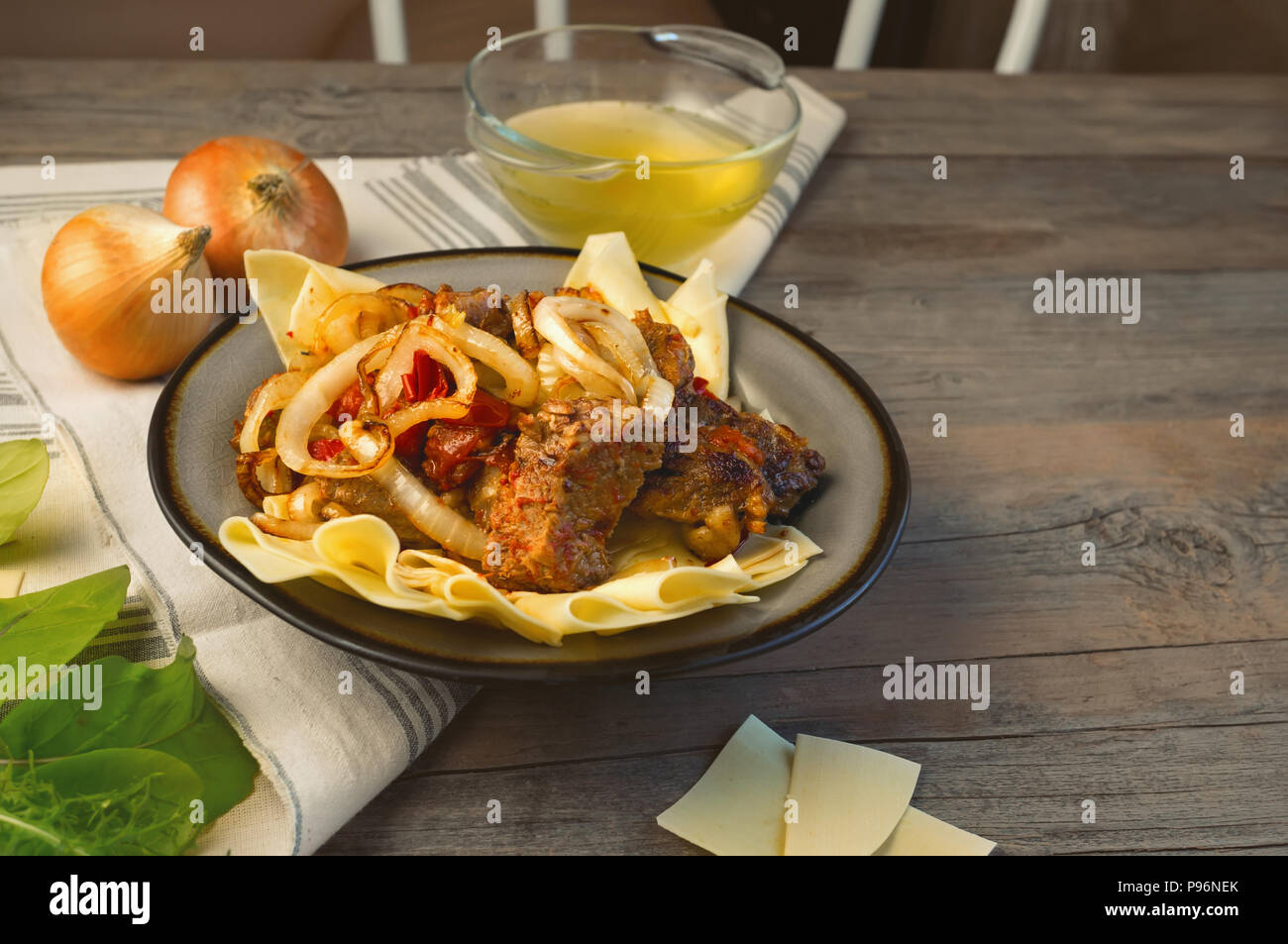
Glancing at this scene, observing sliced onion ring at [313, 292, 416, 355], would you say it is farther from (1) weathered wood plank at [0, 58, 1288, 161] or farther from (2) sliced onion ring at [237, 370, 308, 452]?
(1) weathered wood plank at [0, 58, 1288, 161]

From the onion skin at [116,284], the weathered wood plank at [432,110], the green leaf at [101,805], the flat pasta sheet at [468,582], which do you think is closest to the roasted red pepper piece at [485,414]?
the flat pasta sheet at [468,582]

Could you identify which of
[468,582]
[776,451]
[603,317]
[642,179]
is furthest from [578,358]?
[642,179]

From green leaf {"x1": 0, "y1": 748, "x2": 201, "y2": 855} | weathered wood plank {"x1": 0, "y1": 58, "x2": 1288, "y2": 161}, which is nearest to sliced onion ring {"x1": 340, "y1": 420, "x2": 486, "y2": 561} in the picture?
green leaf {"x1": 0, "y1": 748, "x2": 201, "y2": 855}

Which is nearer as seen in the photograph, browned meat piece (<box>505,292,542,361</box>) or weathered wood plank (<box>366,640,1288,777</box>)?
weathered wood plank (<box>366,640,1288,777</box>)

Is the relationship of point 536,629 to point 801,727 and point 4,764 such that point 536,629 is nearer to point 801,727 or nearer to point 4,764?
point 801,727

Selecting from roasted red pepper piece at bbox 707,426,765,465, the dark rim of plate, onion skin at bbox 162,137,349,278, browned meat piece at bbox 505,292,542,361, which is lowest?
the dark rim of plate

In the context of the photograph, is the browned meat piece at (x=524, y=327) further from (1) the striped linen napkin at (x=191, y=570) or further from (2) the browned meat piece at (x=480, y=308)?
(1) the striped linen napkin at (x=191, y=570)

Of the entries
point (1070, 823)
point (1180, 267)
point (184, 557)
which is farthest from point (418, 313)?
point (1180, 267)
